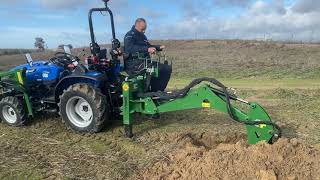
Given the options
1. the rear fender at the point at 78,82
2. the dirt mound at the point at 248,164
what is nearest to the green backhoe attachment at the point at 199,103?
the dirt mound at the point at 248,164

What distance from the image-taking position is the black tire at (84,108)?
8352 mm

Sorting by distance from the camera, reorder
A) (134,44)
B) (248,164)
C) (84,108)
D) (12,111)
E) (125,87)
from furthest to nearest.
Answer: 1. (12,111)
2. (84,108)
3. (134,44)
4. (125,87)
5. (248,164)

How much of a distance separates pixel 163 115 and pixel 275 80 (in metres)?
9.13

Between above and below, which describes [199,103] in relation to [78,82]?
below

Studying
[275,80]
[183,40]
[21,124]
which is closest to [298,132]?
[21,124]

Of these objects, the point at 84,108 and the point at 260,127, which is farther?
the point at 84,108

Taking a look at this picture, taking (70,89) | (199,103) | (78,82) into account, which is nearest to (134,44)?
(78,82)

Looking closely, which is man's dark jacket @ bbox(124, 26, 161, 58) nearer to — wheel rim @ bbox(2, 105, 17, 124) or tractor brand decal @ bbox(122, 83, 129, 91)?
tractor brand decal @ bbox(122, 83, 129, 91)

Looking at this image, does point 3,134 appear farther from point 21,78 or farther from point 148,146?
point 148,146

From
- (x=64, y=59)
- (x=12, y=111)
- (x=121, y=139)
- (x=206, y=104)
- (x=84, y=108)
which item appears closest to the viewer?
(x=206, y=104)

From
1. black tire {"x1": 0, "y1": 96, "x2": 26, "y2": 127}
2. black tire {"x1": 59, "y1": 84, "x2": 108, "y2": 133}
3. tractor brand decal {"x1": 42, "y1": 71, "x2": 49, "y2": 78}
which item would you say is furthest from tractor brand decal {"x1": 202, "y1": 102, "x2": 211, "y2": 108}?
black tire {"x1": 0, "y1": 96, "x2": 26, "y2": 127}

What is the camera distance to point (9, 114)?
9812 mm

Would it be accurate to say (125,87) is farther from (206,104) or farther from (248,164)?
(248,164)

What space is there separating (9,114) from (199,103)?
4.58 metres
